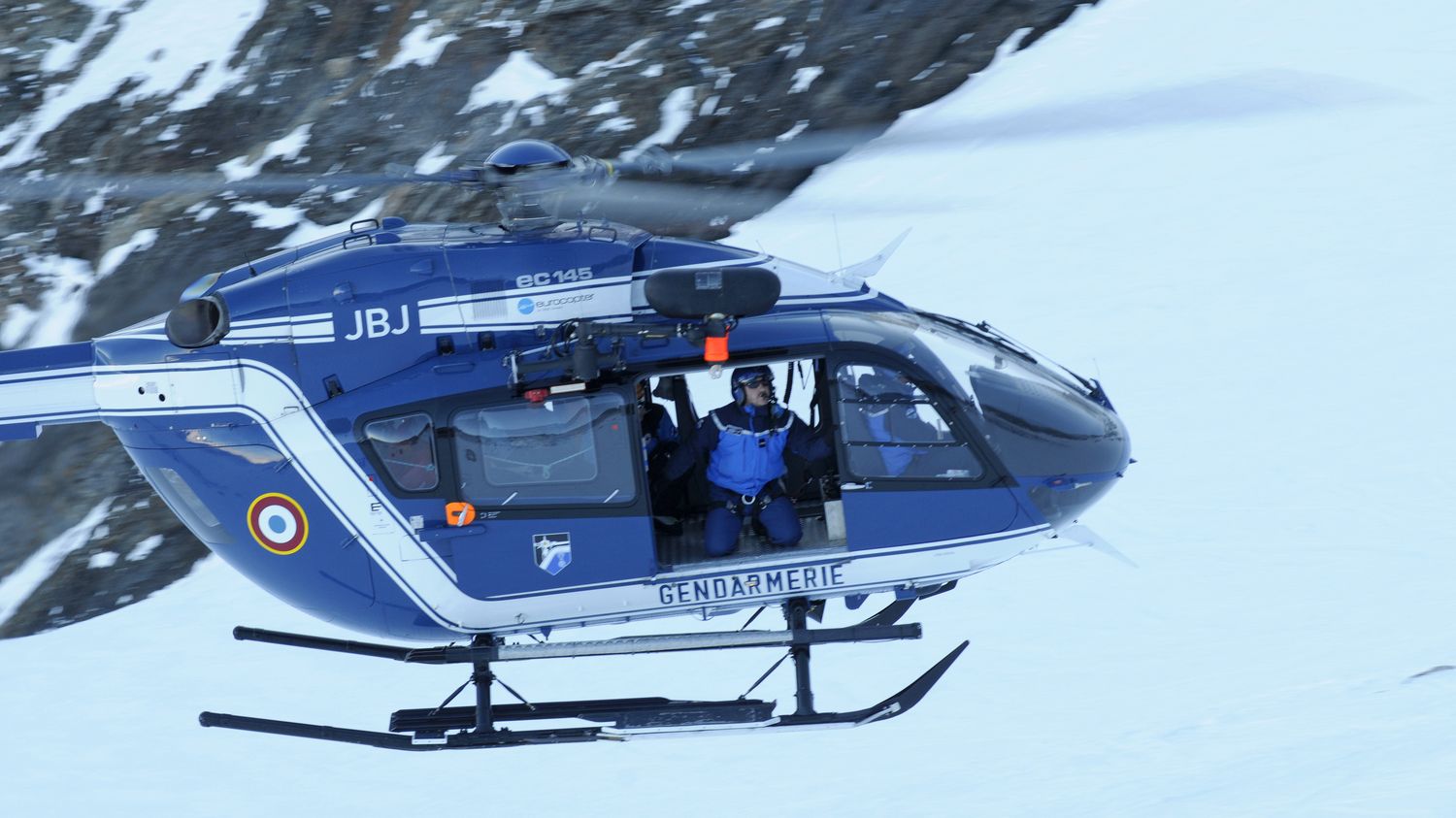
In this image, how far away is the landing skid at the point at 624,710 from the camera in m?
6.41

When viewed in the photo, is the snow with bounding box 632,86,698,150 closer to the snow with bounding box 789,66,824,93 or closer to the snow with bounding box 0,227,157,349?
the snow with bounding box 789,66,824,93

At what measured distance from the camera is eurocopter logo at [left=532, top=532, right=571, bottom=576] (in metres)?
6.17

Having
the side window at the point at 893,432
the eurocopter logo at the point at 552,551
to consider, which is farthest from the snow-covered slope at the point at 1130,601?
the eurocopter logo at the point at 552,551

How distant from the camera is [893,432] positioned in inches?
241

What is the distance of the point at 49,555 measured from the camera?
422 inches

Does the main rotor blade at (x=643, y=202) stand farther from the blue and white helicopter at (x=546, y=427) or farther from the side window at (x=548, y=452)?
the side window at (x=548, y=452)

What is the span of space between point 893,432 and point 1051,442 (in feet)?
2.48

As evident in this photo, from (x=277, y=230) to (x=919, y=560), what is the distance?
885 centimetres

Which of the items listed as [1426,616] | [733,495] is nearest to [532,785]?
[733,495]

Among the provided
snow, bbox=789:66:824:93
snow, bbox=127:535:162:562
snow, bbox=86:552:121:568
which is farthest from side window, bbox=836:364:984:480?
snow, bbox=789:66:824:93

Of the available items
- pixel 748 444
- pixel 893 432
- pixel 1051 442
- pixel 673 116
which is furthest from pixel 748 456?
pixel 673 116

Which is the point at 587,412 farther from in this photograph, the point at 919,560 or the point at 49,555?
the point at 49,555

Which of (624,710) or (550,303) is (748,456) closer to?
(550,303)

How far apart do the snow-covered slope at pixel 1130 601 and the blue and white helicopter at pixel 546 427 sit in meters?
0.95
